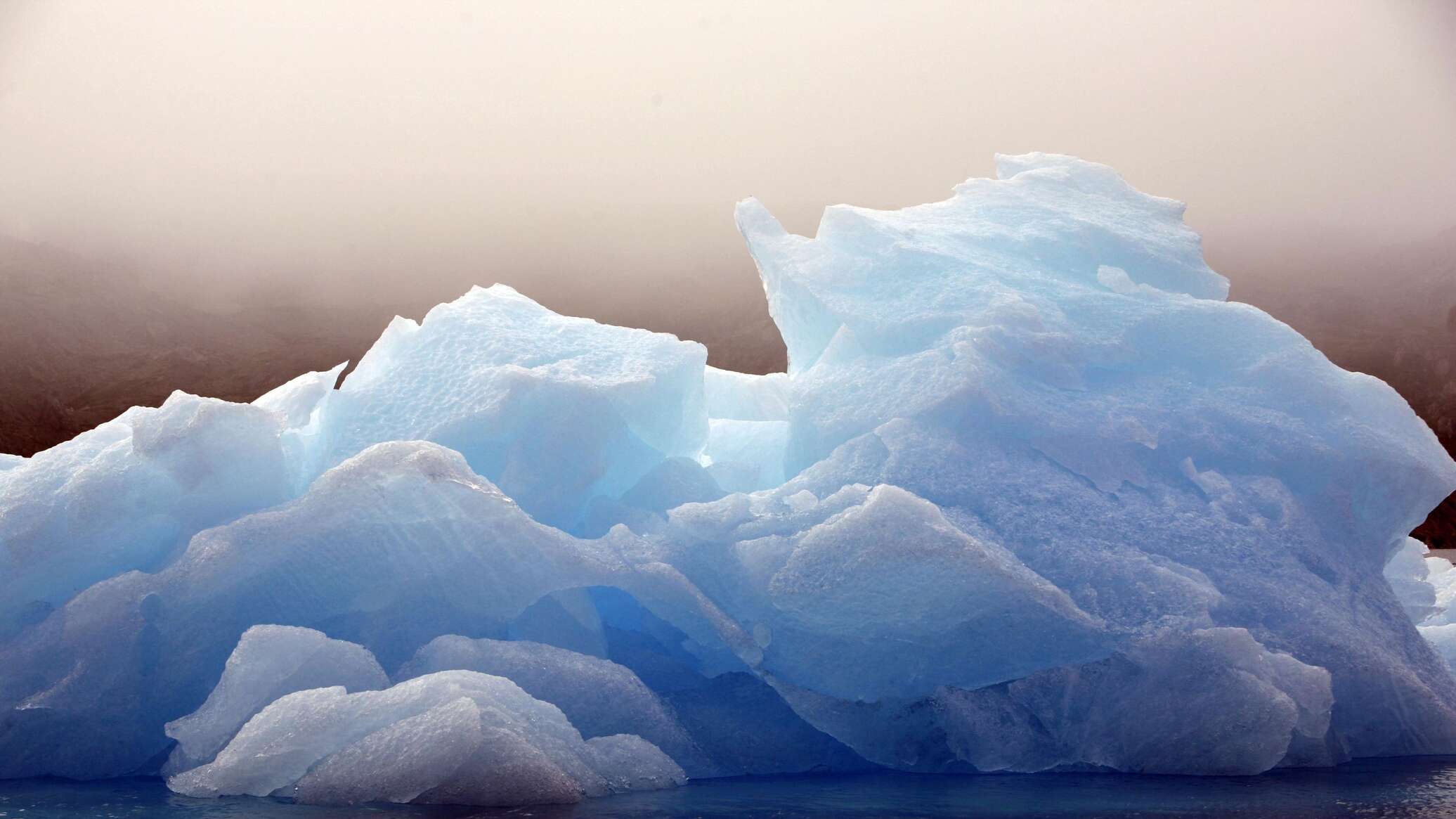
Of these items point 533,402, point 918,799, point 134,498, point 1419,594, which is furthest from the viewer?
point 1419,594

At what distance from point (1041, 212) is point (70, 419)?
37.8m

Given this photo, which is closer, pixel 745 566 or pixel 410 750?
pixel 410 750

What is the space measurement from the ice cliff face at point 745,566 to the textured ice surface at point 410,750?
0.4 inches

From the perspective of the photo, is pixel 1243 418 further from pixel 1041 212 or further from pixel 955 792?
pixel 955 792

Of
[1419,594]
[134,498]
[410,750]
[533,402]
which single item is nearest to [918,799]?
[410,750]

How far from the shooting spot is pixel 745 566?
11.9 ft

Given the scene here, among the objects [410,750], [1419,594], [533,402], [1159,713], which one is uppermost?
[533,402]

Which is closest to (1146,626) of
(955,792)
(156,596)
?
(955,792)

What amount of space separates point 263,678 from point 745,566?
138cm

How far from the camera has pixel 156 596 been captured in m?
3.53

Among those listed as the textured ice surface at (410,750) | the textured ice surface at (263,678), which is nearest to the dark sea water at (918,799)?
the textured ice surface at (410,750)

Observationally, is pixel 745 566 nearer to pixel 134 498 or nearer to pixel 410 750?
pixel 410 750

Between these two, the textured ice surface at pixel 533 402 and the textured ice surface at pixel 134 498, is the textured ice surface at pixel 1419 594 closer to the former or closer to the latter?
the textured ice surface at pixel 533 402

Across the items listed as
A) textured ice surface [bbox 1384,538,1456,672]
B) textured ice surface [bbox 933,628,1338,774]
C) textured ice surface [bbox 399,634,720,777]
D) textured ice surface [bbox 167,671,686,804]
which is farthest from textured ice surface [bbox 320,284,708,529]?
textured ice surface [bbox 1384,538,1456,672]
